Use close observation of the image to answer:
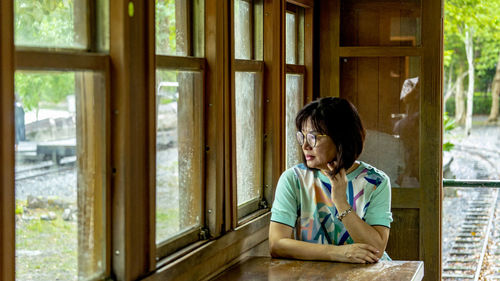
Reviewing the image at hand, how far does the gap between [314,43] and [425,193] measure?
1049 millimetres

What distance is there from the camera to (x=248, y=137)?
11.8ft

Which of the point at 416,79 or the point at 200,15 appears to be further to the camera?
the point at 416,79

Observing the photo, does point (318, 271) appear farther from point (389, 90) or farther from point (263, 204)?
point (389, 90)

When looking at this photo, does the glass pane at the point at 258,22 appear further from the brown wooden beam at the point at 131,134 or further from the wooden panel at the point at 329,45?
the brown wooden beam at the point at 131,134

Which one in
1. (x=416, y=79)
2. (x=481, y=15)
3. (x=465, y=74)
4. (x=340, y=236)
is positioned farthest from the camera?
(x=465, y=74)

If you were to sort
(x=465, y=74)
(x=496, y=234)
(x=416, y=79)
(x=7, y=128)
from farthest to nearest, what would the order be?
(x=465, y=74) → (x=496, y=234) → (x=416, y=79) → (x=7, y=128)

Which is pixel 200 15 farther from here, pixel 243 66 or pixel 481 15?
pixel 481 15

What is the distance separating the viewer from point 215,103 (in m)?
2.98

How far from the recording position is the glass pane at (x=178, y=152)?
2.64m

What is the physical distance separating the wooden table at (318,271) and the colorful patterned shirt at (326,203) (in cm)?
18

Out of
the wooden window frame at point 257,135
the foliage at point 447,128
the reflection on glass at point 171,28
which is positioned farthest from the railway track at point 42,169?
the foliage at point 447,128

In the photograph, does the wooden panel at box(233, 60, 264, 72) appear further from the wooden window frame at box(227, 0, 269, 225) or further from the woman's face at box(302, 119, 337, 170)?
the woman's face at box(302, 119, 337, 170)

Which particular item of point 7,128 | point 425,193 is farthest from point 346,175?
point 7,128

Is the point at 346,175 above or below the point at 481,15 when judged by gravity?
below
